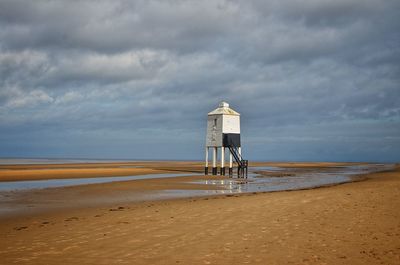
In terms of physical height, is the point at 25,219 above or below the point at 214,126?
below

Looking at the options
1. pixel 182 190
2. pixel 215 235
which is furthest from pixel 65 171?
pixel 215 235

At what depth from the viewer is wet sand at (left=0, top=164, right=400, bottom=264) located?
27.4ft

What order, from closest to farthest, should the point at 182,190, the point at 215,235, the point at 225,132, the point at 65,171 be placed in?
the point at 215,235 < the point at 182,190 < the point at 225,132 < the point at 65,171

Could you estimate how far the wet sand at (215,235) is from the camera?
8.35 metres

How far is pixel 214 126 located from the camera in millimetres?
42812

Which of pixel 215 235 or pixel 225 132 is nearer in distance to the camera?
pixel 215 235

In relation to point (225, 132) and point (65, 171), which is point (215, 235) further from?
point (65, 171)

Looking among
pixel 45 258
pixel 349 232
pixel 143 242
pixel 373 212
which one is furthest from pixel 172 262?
pixel 373 212

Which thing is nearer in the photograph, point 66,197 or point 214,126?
point 66,197

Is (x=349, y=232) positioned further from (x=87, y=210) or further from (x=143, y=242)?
(x=87, y=210)

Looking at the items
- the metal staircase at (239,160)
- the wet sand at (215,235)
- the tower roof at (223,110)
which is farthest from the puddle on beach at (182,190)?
the tower roof at (223,110)

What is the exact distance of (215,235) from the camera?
10344mm

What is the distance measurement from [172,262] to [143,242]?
1.90m

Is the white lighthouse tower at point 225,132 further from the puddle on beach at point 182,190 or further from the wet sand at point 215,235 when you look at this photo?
the wet sand at point 215,235
